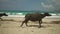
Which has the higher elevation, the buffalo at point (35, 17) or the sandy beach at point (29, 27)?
the buffalo at point (35, 17)

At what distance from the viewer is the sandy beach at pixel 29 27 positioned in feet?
7.13

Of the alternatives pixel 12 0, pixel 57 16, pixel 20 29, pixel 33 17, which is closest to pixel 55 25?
pixel 57 16

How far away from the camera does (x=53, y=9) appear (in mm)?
2172

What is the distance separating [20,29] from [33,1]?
44cm

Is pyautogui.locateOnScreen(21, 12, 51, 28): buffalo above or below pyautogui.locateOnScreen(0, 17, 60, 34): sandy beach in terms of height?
above

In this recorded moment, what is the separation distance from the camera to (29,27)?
7.14 feet

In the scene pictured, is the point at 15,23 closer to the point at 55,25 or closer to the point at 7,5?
the point at 7,5

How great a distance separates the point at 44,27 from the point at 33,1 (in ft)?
1.31

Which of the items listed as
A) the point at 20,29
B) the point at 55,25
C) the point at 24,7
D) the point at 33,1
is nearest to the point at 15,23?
the point at 20,29

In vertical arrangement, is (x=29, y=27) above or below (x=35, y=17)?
below

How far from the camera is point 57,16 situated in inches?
85.4

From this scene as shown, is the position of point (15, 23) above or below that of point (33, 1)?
below

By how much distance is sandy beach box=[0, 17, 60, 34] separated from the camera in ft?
7.13

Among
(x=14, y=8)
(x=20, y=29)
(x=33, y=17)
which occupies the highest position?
(x=14, y=8)
